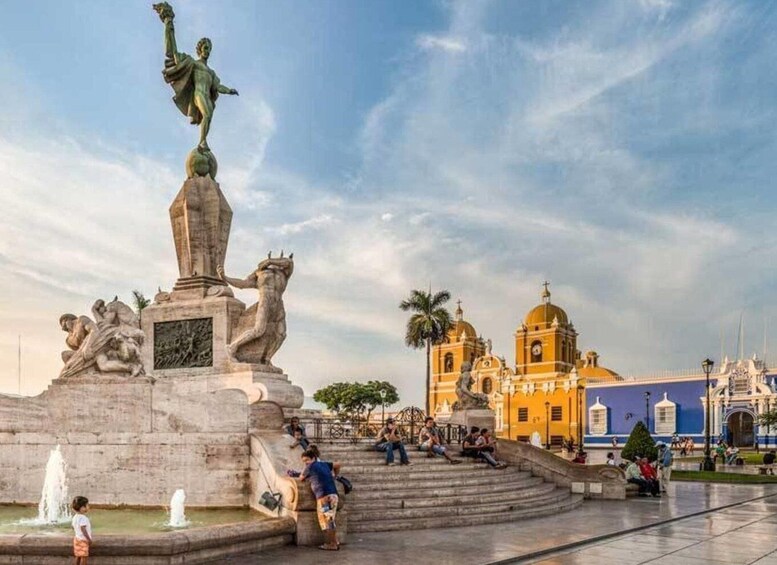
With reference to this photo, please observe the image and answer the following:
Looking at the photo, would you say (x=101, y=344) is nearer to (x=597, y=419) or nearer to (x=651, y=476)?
(x=651, y=476)

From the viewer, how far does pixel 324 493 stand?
28.1ft

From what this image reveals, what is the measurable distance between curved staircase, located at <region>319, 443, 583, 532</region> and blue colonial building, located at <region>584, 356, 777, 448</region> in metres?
36.8

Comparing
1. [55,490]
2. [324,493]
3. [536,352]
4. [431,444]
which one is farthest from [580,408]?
[324,493]

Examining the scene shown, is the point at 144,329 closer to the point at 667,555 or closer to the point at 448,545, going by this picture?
the point at 448,545

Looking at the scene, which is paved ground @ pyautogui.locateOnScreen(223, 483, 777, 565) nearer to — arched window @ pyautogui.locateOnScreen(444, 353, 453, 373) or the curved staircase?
the curved staircase

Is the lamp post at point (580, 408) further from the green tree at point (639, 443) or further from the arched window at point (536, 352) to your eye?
the green tree at point (639, 443)

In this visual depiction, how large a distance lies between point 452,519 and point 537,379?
55337 mm

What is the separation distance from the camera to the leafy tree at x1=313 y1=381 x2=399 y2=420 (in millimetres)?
60125

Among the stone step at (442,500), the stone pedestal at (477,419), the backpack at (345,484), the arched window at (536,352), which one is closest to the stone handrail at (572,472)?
the stone step at (442,500)

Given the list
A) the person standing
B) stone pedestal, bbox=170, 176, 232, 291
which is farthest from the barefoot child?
the person standing

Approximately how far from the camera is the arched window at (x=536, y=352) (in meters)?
66.5

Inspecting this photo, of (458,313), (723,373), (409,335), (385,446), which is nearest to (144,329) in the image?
(385,446)

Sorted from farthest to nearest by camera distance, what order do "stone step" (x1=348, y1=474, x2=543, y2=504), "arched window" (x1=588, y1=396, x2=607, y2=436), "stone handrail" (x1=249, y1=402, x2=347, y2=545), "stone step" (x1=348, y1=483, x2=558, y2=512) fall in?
"arched window" (x1=588, y1=396, x2=607, y2=436), "stone step" (x1=348, y1=474, x2=543, y2=504), "stone step" (x1=348, y1=483, x2=558, y2=512), "stone handrail" (x1=249, y1=402, x2=347, y2=545)

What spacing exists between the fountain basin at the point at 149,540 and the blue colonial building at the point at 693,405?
4253 cm
